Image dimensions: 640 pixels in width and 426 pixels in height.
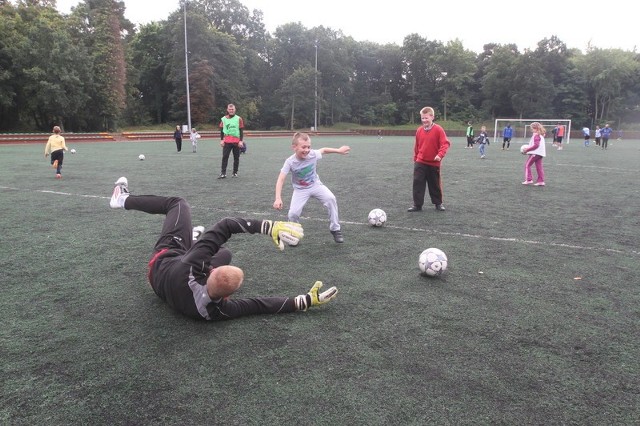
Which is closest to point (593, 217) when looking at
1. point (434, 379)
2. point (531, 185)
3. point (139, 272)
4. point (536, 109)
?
point (531, 185)

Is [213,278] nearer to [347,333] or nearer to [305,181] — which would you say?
[347,333]

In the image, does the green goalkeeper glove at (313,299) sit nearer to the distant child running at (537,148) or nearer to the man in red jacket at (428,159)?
the man in red jacket at (428,159)

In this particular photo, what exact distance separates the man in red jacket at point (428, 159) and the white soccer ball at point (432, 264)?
3744 mm

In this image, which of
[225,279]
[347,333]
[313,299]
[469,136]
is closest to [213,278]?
→ [225,279]

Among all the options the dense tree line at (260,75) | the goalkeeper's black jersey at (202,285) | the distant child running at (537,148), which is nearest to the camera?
the goalkeeper's black jersey at (202,285)

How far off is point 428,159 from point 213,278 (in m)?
5.91

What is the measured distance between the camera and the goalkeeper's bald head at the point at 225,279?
326 centimetres

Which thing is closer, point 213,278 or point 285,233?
point 213,278

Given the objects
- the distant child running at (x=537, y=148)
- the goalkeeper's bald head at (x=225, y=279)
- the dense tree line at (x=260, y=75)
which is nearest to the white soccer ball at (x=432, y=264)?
the goalkeeper's bald head at (x=225, y=279)

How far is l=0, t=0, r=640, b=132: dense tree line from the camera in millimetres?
43312

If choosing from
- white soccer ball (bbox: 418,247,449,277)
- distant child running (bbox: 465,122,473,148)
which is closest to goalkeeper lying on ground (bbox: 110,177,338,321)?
white soccer ball (bbox: 418,247,449,277)

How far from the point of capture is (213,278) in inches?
131

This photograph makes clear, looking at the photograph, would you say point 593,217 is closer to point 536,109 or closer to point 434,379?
point 434,379

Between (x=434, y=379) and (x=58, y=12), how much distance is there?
2329 inches
